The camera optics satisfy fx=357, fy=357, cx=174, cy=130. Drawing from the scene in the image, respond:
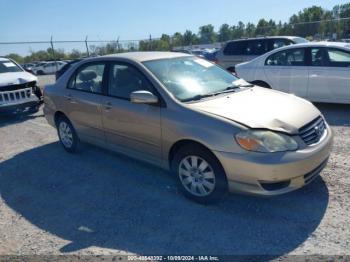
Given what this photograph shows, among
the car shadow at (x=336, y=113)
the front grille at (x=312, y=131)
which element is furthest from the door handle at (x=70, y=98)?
the car shadow at (x=336, y=113)

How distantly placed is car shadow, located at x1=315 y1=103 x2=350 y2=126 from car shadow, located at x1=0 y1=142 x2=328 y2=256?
2.99m

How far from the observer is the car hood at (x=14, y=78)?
352 inches

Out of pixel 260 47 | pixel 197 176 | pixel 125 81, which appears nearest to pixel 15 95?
pixel 125 81

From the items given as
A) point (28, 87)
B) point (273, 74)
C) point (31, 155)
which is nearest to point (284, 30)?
point (273, 74)

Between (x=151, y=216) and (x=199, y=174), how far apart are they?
0.69 m

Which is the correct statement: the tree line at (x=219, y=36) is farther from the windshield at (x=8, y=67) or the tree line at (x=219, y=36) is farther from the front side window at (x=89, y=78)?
the front side window at (x=89, y=78)

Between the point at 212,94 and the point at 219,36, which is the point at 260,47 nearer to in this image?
the point at 212,94

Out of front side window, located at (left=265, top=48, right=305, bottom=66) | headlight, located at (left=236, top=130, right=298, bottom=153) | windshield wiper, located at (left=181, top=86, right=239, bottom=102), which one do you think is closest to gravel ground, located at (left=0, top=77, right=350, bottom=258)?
headlight, located at (left=236, top=130, right=298, bottom=153)

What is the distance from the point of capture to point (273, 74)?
27.8 ft

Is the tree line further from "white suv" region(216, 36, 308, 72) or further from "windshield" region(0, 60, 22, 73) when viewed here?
"windshield" region(0, 60, 22, 73)

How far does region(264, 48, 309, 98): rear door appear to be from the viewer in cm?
A: 800

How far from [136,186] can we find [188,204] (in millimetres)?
891

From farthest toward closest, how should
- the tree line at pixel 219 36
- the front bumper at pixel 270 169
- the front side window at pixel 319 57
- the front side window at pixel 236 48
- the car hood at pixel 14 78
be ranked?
the tree line at pixel 219 36 < the front side window at pixel 236 48 < the car hood at pixel 14 78 < the front side window at pixel 319 57 < the front bumper at pixel 270 169

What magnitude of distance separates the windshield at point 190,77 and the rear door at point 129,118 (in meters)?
0.23
